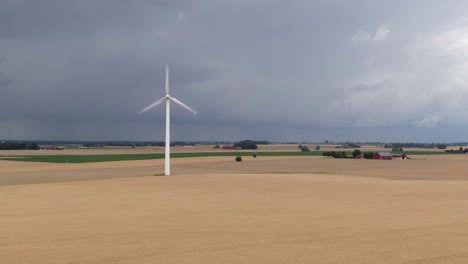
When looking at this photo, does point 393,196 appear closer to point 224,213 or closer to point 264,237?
point 224,213

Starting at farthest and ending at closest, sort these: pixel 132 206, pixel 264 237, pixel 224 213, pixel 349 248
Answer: pixel 132 206
pixel 224 213
pixel 264 237
pixel 349 248

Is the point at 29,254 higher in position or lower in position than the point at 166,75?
lower

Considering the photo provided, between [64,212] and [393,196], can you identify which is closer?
[64,212]

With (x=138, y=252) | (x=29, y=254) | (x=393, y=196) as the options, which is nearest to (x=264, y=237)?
(x=138, y=252)

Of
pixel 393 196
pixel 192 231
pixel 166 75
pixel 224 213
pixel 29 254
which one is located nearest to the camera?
pixel 29 254

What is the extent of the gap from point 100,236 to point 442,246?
10491 mm

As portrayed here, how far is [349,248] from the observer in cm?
1421

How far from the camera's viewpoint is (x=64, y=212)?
23266 millimetres

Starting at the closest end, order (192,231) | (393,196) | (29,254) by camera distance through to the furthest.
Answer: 1. (29,254)
2. (192,231)
3. (393,196)

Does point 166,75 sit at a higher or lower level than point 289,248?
higher

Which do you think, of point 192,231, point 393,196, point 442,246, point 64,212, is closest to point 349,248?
point 442,246

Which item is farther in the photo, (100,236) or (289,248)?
(100,236)

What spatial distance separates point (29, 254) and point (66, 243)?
1.73 metres

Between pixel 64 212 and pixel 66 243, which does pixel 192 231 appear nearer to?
pixel 66 243
